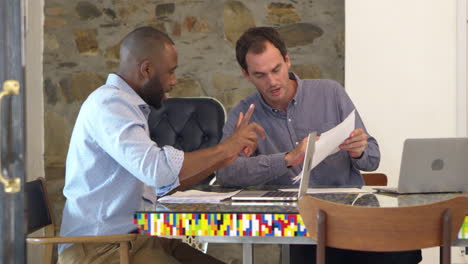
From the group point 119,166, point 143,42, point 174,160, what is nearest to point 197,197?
point 174,160

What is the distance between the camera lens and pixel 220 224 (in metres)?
1.96

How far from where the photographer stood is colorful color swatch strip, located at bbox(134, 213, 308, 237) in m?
1.93

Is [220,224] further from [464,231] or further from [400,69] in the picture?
[400,69]

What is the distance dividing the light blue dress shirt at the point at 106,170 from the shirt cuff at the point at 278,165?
53 centimetres

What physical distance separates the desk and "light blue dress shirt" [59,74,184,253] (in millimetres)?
226

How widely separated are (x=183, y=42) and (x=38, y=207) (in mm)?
1939

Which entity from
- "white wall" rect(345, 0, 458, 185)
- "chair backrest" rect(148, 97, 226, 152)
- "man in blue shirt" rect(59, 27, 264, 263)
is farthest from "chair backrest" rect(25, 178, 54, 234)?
"white wall" rect(345, 0, 458, 185)

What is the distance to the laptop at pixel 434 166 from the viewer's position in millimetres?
2297

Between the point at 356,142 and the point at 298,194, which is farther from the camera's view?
the point at 356,142

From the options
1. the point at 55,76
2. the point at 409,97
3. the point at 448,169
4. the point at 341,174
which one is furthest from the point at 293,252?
the point at 55,76

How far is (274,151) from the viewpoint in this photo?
2975mm

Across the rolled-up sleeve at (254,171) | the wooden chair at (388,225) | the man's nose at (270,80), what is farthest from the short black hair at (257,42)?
the wooden chair at (388,225)

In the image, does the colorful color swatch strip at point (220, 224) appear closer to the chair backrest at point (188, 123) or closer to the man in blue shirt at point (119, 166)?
the man in blue shirt at point (119, 166)

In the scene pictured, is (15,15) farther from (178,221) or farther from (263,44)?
(263,44)
